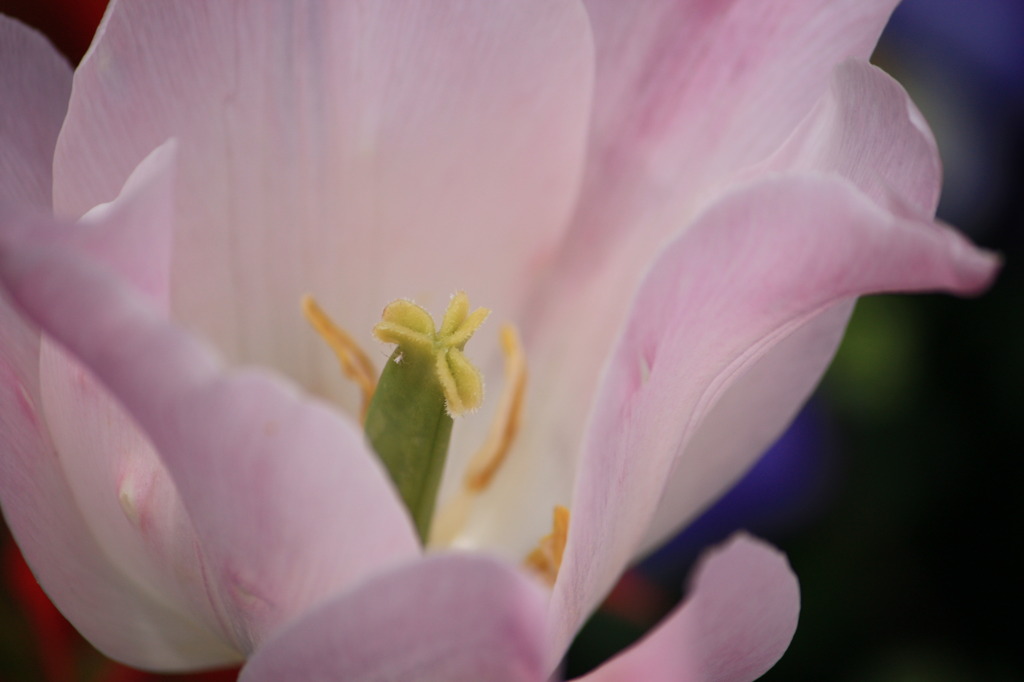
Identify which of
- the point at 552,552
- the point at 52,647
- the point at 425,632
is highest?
the point at 425,632

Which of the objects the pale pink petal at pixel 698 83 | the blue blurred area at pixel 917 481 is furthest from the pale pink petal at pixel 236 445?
the blue blurred area at pixel 917 481

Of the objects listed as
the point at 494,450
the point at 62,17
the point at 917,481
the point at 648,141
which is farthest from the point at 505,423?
the point at 917,481

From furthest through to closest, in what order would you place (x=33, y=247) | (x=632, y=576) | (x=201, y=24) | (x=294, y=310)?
1. (x=632, y=576)
2. (x=294, y=310)
3. (x=201, y=24)
4. (x=33, y=247)

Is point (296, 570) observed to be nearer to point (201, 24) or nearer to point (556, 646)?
point (556, 646)

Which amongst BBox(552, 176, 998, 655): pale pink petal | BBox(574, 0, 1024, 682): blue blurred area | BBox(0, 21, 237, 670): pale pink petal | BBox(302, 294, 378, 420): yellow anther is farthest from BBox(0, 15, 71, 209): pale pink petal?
BBox(574, 0, 1024, 682): blue blurred area

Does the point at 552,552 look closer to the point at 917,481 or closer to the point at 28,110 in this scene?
the point at 28,110

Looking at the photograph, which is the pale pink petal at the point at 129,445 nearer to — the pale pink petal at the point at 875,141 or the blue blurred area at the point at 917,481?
the pale pink petal at the point at 875,141

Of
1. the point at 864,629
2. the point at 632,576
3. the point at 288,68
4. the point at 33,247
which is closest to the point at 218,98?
the point at 288,68
